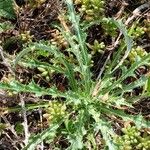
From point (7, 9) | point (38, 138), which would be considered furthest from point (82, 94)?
point (7, 9)

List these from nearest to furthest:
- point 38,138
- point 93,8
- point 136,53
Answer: point 38,138, point 136,53, point 93,8

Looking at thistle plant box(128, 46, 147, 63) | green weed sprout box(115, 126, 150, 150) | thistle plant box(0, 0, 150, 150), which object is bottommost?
green weed sprout box(115, 126, 150, 150)

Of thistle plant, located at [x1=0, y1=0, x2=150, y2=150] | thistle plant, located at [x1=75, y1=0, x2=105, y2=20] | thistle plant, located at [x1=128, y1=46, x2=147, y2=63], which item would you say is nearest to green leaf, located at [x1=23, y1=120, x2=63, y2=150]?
thistle plant, located at [x1=0, y1=0, x2=150, y2=150]

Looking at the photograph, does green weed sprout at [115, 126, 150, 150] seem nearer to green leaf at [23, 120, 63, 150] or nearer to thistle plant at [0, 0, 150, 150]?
thistle plant at [0, 0, 150, 150]

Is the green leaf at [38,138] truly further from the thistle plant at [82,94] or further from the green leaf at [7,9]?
the green leaf at [7,9]

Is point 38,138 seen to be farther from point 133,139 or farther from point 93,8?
point 93,8

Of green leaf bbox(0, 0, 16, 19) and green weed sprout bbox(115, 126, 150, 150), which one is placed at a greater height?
green leaf bbox(0, 0, 16, 19)

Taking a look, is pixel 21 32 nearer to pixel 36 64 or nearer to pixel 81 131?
pixel 36 64

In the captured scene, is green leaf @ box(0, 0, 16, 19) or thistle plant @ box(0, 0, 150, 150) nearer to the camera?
thistle plant @ box(0, 0, 150, 150)

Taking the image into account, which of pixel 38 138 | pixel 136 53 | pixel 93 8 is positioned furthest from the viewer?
pixel 93 8
